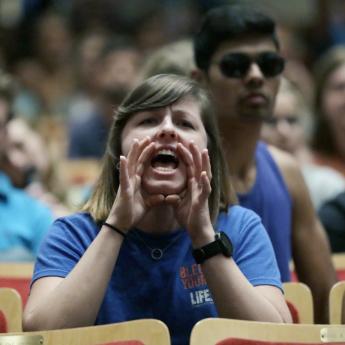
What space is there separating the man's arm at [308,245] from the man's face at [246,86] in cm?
28

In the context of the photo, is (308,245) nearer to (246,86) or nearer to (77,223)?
(246,86)

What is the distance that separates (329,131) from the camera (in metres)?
5.45

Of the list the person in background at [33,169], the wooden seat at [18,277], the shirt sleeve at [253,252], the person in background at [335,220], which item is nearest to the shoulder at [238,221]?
the shirt sleeve at [253,252]

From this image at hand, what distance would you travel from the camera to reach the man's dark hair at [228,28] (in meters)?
3.83

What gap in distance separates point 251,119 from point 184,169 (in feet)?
3.21

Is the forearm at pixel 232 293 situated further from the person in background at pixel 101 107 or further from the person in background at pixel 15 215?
the person in background at pixel 101 107

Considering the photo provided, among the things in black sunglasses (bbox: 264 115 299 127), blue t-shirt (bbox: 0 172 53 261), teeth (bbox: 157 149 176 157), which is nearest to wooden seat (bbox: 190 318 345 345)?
teeth (bbox: 157 149 176 157)

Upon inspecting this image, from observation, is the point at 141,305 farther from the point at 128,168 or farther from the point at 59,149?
the point at 59,149

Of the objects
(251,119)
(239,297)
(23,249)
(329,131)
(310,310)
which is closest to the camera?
(239,297)

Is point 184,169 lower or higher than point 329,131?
lower

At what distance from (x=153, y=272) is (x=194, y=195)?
0.28m

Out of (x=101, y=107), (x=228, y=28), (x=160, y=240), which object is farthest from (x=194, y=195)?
(x=101, y=107)

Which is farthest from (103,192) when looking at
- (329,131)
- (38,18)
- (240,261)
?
(38,18)

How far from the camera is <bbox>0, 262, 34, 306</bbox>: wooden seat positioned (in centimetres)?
345
